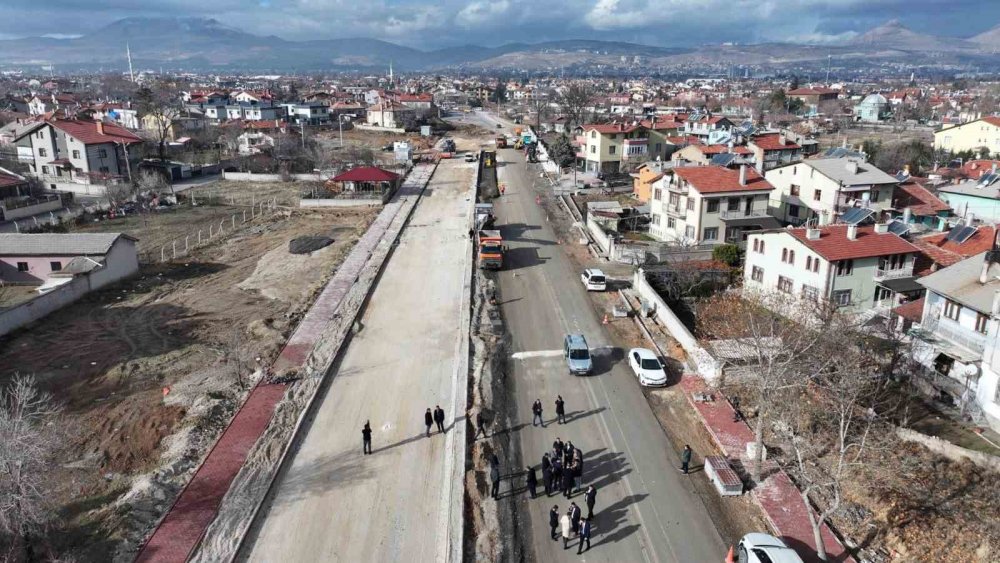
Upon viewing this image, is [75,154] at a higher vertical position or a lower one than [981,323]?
higher

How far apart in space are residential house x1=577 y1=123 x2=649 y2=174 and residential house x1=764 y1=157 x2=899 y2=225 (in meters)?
23.4

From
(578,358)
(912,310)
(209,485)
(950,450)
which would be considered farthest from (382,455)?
(912,310)

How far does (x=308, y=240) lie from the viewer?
42125 millimetres

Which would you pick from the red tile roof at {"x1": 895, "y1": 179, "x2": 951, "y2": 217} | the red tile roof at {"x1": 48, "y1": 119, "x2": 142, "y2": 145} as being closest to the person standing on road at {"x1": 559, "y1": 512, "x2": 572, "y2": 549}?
the red tile roof at {"x1": 895, "y1": 179, "x2": 951, "y2": 217}

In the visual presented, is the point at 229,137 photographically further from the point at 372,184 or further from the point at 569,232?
the point at 569,232

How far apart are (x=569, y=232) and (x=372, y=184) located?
62.0ft

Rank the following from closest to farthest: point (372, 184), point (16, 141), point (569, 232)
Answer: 1. point (569, 232)
2. point (372, 184)
3. point (16, 141)

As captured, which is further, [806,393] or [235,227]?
[235,227]

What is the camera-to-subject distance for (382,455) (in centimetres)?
1880

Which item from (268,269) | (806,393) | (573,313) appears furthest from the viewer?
(268,269)

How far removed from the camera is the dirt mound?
134ft

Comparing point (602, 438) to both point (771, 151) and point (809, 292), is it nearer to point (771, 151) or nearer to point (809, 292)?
point (809, 292)

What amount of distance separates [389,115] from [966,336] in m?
99.8

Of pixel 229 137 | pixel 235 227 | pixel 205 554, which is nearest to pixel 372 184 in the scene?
pixel 235 227
